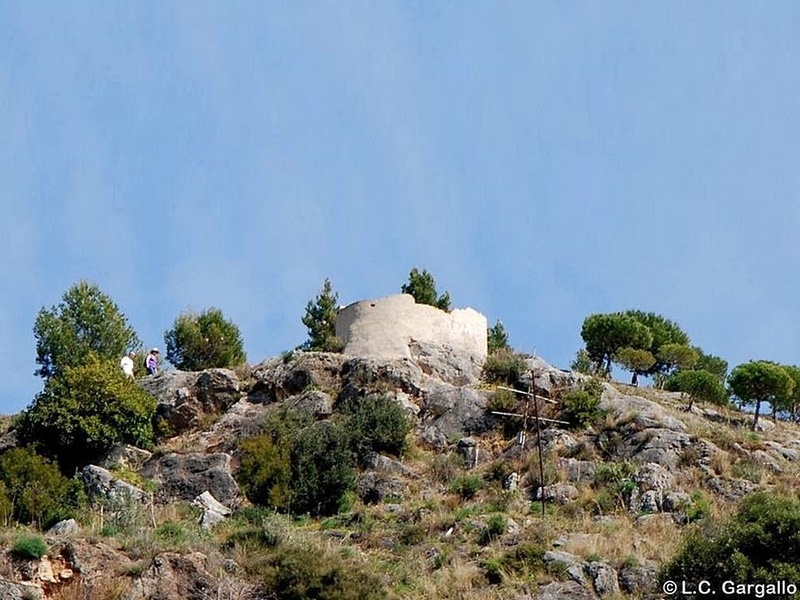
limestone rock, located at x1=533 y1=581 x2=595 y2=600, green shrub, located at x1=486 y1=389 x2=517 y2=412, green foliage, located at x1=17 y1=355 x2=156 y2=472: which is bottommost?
limestone rock, located at x1=533 y1=581 x2=595 y2=600

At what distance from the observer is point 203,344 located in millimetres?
40531

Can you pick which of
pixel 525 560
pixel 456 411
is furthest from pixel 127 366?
pixel 525 560

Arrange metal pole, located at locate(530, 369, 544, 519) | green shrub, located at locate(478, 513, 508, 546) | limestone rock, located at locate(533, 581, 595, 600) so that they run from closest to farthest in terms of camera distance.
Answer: limestone rock, located at locate(533, 581, 595, 600)
green shrub, located at locate(478, 513, 508, 546)
metal pole, located at locate(530, 369, 544, 519)

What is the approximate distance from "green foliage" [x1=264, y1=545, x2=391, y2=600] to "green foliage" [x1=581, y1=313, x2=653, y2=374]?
80.6 ft

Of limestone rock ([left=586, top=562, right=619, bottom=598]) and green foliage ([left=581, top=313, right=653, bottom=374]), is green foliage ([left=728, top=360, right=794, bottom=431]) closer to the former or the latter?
green foliage ([left=581, top=313, right=653, bottom=374])

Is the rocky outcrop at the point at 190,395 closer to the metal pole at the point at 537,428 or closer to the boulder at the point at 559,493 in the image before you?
the metal pole at the point at 537,428

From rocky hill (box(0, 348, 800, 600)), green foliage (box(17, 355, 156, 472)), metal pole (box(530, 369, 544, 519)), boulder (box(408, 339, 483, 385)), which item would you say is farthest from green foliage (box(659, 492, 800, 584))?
green foliage (box(17, 355, 156, 472))

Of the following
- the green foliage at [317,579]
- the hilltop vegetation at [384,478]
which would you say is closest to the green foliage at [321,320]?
the hilltop vegetation at [384,478]

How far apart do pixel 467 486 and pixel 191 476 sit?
19.9 feet

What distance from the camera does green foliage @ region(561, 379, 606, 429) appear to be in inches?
1191

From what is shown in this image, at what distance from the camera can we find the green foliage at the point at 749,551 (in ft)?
61.4

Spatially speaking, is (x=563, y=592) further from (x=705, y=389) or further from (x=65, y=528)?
(x=705, y=389)

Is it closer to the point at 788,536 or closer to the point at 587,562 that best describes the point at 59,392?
the point at 587,562

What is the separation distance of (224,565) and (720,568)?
806 cm
